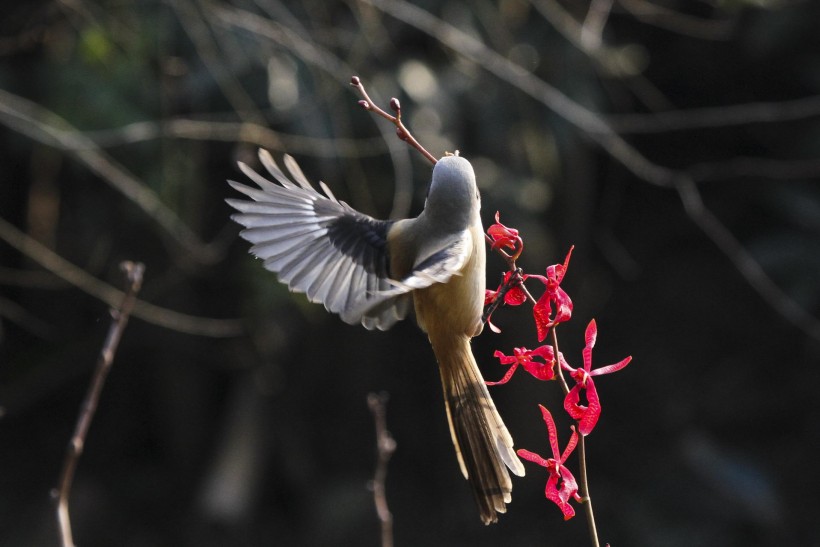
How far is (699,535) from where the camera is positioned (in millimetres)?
4199

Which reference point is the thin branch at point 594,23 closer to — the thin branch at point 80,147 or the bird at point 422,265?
the thin branch at point 80,147

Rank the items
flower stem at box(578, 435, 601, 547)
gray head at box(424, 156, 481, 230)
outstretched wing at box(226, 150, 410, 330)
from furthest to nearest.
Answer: outstretched wing at box(226, 150, 410, 330) < gray head at box(424, 156, 481, 230) < flower stem at box(578, 435, 601, 547)

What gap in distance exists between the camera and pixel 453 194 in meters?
1.42

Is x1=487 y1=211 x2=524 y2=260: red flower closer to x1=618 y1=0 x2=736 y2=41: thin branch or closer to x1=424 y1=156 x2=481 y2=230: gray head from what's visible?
x1=424 y1=156 x2=481 y2=230: gray head

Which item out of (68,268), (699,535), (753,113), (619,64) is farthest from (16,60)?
(699,535)

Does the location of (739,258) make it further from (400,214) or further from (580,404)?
(580,404)

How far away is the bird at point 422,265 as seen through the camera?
1.35 meters

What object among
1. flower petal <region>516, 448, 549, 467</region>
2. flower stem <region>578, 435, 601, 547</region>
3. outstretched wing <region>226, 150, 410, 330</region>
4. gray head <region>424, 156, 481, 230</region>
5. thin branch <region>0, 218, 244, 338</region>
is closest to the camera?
flower stem <region>578, 435, 601, 547</region>

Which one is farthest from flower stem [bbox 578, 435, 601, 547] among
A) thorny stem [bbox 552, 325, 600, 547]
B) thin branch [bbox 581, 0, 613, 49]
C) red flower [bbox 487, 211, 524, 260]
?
thin branch [bbox 581, 0, 613, 49]

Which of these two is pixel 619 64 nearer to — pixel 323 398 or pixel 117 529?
pixel 323 398

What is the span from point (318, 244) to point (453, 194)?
12.5 inches

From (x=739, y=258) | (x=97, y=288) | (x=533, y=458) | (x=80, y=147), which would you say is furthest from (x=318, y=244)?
(x=739, y=258)

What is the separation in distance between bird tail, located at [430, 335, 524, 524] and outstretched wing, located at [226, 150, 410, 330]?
0.40 ft

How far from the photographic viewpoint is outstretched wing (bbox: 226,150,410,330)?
5.15 feet
